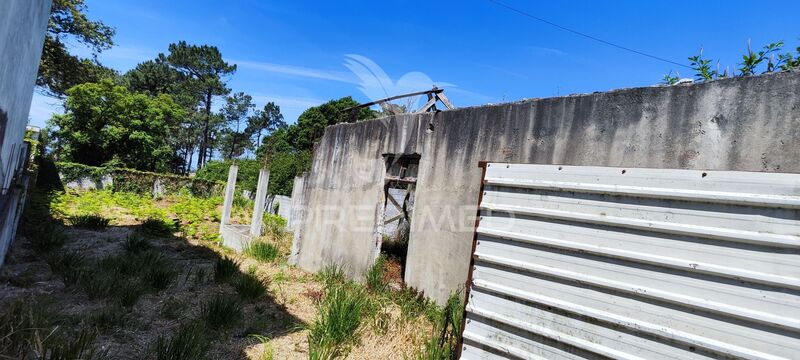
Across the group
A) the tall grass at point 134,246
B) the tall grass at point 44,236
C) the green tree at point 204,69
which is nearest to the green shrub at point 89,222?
the tall grass at point 44,236

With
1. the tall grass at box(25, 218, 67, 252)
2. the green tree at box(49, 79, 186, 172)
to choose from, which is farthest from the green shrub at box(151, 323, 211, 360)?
the green tree at box(49, 79, 186, 172)

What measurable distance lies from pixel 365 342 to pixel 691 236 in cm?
304

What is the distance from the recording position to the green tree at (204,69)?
35719 mm

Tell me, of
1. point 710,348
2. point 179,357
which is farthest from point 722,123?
point 179,357

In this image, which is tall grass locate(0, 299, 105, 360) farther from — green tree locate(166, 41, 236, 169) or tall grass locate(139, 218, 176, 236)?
green tree locate(166, 41, 236, 169)

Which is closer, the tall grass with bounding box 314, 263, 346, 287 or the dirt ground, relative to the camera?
the dirt ground

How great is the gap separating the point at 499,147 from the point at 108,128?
24607 millimetres

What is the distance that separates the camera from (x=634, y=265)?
238 centimetres

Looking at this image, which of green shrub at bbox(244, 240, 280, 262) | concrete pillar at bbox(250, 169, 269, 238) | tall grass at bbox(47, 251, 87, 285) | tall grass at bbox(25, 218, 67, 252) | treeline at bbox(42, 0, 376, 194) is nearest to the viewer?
tall grass at bbox(47, 251, 87, 285)

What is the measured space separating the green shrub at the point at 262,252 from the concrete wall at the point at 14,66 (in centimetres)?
364

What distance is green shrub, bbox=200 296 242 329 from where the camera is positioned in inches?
163

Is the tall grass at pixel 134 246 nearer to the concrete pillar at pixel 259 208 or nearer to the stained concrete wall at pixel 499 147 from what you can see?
the concrete pillar at pixel 259 208

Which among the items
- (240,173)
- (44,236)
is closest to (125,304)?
(44,236)

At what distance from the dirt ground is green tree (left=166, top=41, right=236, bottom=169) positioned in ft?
110
